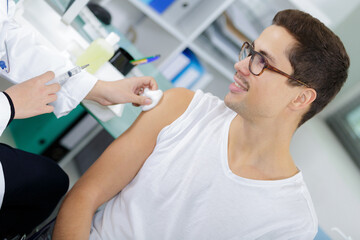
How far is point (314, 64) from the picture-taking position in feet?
2.93

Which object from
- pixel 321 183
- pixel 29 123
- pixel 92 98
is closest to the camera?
pixel 92 98

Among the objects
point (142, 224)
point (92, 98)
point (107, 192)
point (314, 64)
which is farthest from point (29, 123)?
point (314, 64)

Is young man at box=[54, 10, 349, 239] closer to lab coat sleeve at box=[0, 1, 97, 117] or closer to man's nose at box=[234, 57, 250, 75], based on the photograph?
man's nose at box=[234, 57, 250, 75]

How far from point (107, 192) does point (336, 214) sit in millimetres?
1053

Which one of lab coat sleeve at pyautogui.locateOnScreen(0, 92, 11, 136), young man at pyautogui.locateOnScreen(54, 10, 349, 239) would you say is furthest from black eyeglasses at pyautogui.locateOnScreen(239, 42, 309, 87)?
lab coat sleeve at pyautogui.locateOnScreen(0, 92, 11, 136)

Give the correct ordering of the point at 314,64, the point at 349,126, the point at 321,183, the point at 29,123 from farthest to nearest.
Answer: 1. the point at 349,126
2. the point at 321,183
3. the point at 29,123
4. the point at 314,64

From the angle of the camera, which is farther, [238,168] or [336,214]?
[336,214]

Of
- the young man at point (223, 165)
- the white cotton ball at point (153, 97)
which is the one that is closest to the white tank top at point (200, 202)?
the young man at point (223, 165)

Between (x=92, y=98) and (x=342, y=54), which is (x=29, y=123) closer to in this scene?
(x=92, y=98)

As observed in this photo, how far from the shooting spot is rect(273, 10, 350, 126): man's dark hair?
886 millimetres

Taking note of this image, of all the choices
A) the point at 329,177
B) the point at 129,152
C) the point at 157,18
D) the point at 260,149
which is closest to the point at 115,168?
the point at 129,152

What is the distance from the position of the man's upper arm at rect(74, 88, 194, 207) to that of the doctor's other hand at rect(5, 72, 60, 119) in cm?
23

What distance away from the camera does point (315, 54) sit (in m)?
0.89

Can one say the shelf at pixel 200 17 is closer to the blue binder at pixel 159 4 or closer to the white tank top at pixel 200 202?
the blue binder at pixel 159 4
